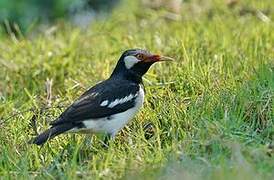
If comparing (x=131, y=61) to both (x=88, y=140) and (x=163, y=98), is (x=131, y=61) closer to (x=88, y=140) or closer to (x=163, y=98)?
(x=163, y=98)

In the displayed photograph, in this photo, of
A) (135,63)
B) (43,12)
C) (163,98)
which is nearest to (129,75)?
(135,63)

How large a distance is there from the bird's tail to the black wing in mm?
29

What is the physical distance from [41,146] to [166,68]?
175 centimetres

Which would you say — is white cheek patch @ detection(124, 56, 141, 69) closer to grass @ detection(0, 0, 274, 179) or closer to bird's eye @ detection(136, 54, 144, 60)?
bird's eye @ detection(136, 54, 144, 60)

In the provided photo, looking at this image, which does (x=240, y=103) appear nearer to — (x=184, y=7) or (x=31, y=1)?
(x=184, y=7)

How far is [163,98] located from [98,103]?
0.63 metres

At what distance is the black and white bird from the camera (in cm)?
571

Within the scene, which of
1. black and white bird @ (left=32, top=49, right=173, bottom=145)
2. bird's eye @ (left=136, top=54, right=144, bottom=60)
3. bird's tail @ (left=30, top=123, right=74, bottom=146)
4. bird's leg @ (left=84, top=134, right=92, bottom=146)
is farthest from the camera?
bird's eye @ (left=136, top=54, right=144, bottom=60)

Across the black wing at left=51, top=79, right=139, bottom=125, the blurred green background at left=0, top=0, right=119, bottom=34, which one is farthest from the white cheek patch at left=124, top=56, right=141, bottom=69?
the blurred green background at left=0, top=0, right=119, bottom=34

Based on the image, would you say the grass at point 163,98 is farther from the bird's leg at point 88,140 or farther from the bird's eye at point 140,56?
the bird's eye at point 140,56

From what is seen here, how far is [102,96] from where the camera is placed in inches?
233

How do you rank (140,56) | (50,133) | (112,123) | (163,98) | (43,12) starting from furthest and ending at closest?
(43,12), (163,98), (140,56), (112,123), (50,133)

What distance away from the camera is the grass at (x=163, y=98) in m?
5.13

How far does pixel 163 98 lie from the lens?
250 inches
